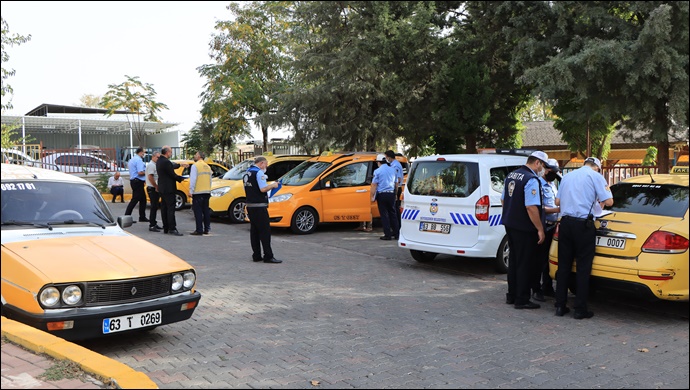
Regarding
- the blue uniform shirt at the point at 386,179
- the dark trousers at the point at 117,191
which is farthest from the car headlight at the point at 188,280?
the dark trousers at the point at 117,191

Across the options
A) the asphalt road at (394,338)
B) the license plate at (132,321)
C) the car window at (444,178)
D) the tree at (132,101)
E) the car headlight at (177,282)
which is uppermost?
the tree at (132,101)

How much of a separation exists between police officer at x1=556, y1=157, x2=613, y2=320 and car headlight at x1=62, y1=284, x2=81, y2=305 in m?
5.02

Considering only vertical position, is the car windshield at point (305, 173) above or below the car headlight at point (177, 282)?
above

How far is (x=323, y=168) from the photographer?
49.1 feet

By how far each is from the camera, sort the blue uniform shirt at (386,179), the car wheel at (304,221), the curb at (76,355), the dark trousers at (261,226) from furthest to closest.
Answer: the car wheel at (304,221)
the blue uniform shirt at (386,179)
the dark trousers at (261,226)
the curb at (76,355)

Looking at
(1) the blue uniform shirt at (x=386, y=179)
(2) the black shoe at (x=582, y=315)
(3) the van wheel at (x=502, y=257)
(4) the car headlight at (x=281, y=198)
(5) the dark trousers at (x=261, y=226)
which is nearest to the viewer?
(2) the black shoe at (x=582, y=315)

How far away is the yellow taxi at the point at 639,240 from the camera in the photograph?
629 centimetres

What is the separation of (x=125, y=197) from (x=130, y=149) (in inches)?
95.4

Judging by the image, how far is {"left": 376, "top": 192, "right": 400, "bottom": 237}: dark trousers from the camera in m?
13.3

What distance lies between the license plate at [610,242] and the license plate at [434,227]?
3.05 metres

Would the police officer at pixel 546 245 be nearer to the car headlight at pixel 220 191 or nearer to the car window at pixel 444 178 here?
the car window at pixel 444 178

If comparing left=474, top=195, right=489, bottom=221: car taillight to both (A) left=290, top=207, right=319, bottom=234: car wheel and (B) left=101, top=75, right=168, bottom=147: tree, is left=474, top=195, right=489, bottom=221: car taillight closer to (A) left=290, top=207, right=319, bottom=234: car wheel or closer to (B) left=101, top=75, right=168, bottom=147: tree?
(A) left=290, top=207, right=319, bottom=234: car wheel

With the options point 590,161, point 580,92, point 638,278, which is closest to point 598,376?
point 638,278

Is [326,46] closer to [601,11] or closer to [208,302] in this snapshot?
[601,11]
